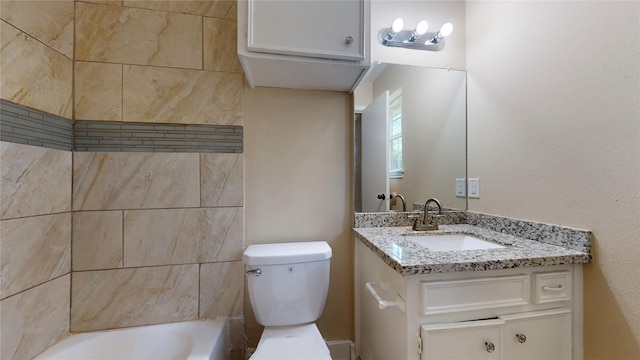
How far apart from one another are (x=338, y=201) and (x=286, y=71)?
779 mm

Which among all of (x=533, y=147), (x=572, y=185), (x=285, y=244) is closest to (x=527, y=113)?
(x=533, y=147)

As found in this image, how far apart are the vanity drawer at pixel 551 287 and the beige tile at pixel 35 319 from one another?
6.76ft

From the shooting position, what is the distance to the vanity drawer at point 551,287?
933 millimetres

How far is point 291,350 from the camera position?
3.39 feet

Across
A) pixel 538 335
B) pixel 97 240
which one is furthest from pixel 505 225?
pixel 97 240

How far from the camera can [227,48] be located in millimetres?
1379

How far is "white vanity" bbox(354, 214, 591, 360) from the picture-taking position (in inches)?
33.9

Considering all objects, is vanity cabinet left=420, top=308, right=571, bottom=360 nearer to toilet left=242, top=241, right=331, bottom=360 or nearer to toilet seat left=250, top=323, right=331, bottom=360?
toilet seat left=250, top=323, right=331, bottom=360

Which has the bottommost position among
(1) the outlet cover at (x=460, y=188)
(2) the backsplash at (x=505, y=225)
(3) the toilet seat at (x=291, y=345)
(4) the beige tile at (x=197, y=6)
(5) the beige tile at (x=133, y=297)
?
(3) the toilet seat at (x=291, y=345)

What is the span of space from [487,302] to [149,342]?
5.12 feet

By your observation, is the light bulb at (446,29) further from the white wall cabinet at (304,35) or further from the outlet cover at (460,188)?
the outlet cover at (460,188)

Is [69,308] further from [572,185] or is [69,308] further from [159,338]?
[572,185]

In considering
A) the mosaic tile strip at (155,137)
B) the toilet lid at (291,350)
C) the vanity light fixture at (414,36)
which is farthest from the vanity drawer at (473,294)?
the vanity light fixture at (414,36)

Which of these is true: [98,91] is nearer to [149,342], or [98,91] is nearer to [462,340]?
[149,342]
